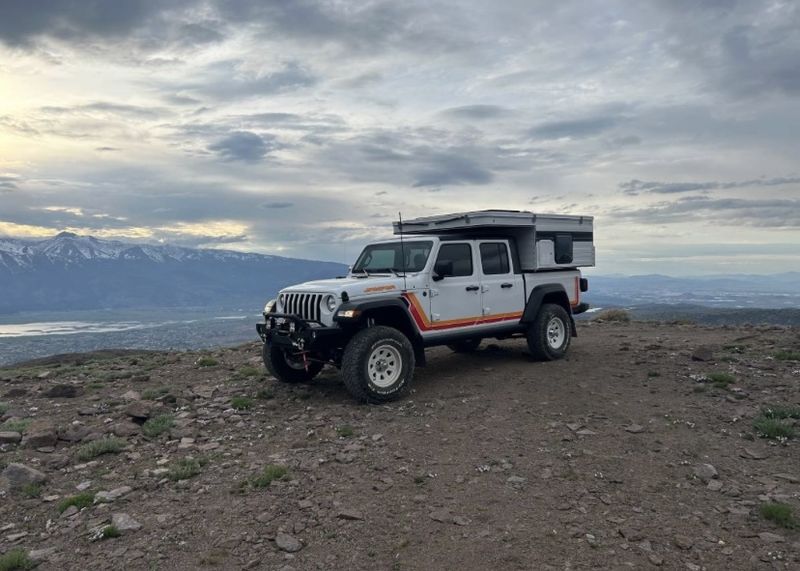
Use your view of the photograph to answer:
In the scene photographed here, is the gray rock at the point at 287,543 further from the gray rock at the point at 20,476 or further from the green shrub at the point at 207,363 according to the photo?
the green shrub at the point at 207,363

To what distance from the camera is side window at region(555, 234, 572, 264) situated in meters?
11.2

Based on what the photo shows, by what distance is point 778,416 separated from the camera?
7.18m

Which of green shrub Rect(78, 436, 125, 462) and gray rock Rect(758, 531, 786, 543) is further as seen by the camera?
green shrub Rect(78, 436, 125, 462)

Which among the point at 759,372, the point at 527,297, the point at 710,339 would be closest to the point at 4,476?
the point at 527,297

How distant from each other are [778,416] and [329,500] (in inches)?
238

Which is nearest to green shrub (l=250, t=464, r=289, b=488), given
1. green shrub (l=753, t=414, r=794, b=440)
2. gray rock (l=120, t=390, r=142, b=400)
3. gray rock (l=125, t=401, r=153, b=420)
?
gray rock (l=125, t=401, r=153, b=420)

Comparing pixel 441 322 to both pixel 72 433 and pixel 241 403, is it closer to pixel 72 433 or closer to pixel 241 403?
pixel 241 403

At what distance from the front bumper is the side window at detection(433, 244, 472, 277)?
212 cm

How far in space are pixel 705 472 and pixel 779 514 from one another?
0.93 metres

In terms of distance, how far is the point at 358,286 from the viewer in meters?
8.33

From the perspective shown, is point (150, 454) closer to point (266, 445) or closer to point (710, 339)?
point (266, 445)

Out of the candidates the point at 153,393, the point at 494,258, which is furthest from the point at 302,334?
the point at 494,258

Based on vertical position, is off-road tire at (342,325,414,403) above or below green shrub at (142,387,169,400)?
above

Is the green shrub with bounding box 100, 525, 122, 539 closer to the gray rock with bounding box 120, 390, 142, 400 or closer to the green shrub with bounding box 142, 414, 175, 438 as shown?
the green shrub with bounding box 142, 414, 175, 438
